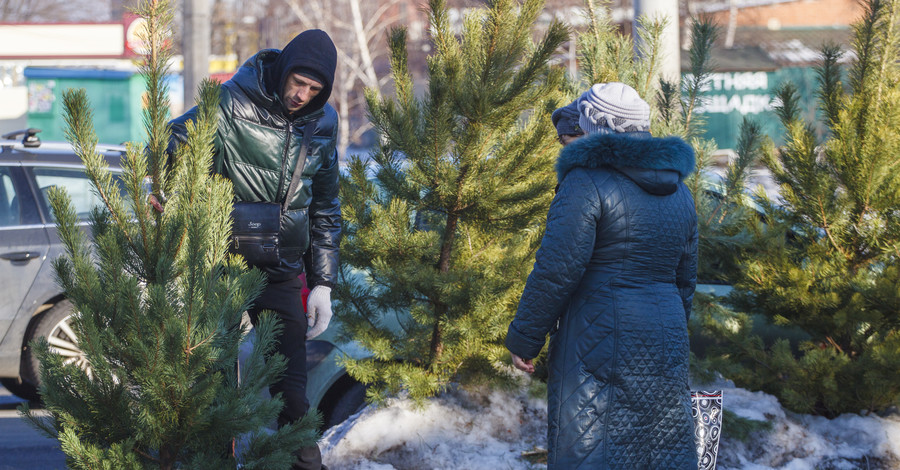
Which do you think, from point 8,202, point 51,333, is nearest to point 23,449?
point 51,333

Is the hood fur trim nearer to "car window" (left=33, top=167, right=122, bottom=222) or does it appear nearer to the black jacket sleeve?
the black jacket sleeve

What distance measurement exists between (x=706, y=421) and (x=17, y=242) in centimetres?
449

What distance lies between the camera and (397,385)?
356 cm

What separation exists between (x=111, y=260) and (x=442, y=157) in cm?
157

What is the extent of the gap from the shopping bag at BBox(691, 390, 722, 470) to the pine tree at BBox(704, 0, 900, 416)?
0.87 m

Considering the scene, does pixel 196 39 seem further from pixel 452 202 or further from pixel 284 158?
pixel 284 158

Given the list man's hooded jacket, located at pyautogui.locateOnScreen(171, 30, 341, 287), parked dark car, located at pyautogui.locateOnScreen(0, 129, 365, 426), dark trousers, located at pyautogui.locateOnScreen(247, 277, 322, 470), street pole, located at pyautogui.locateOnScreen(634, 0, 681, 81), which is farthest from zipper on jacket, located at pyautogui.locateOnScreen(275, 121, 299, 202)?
parked dark car, located at pyautogui.locateOnScreen(0, 129, 365, 426)

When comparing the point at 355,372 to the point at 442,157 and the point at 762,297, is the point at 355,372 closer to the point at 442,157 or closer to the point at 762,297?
the point at 442,157

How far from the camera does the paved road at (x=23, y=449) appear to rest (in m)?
4.29

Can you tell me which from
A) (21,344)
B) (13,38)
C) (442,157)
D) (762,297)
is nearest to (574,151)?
(442,157)

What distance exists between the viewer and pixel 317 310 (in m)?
3.21

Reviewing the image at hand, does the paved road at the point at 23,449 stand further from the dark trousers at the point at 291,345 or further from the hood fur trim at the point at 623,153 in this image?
the hood fur trim at the point at 623,153

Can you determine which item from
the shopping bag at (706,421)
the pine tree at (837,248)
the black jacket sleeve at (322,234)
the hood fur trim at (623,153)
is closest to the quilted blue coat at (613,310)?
the hood fur trim at (623,153)

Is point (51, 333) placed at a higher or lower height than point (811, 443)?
lower
